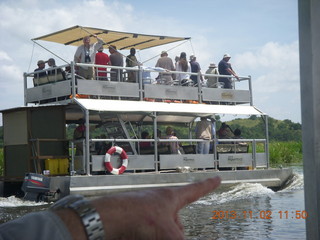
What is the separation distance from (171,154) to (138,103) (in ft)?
4.77

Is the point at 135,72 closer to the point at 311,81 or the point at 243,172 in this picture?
the point at 243,172

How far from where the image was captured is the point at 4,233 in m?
0.64

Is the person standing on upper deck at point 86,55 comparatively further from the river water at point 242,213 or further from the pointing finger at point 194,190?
the pointing finger at point 194,190

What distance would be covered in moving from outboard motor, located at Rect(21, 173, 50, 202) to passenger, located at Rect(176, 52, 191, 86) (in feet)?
16.3

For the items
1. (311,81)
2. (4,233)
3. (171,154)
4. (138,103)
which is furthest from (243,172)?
(4,233)

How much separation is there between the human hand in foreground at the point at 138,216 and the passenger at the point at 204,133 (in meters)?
14.1

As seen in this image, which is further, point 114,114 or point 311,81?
point 114,114

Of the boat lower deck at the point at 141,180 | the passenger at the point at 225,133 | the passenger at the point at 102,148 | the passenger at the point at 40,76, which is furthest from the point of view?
the passenger at the point at 225,133

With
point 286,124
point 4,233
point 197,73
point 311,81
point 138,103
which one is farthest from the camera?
point 286,124

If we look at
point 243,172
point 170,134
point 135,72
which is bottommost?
point 243,172

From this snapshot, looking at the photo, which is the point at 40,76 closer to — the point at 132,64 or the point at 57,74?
the point at 57,74

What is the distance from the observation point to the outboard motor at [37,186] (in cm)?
1230

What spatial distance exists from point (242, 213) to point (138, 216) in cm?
1081
